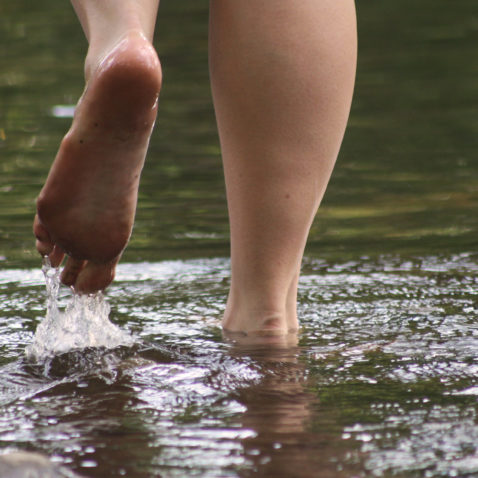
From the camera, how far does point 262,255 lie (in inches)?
71.6

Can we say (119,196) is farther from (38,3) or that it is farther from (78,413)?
(38,3)

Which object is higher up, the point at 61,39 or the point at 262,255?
the point at 61,39

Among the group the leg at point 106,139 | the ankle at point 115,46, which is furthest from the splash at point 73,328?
the ankle at point 115,46

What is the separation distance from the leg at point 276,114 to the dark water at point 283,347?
17cm

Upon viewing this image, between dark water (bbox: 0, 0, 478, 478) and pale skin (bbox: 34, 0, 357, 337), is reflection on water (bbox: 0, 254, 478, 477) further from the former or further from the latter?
pale skin (bbox: 34, 0, 357, 337)

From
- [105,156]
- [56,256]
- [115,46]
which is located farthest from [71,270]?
[115,46]

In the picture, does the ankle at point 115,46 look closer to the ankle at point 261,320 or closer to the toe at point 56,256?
the toe at point 56,256

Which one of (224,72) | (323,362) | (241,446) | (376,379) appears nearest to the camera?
(241,446)

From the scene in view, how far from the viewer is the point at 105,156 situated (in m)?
1.58

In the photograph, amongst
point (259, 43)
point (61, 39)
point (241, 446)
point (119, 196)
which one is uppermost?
point (61, 39)

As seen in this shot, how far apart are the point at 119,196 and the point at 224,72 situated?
0.33 meters

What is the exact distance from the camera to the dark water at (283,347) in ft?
4.09

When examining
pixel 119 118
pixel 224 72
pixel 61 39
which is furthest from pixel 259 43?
pixel 61 39

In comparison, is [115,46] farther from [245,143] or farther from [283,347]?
[283,347]
